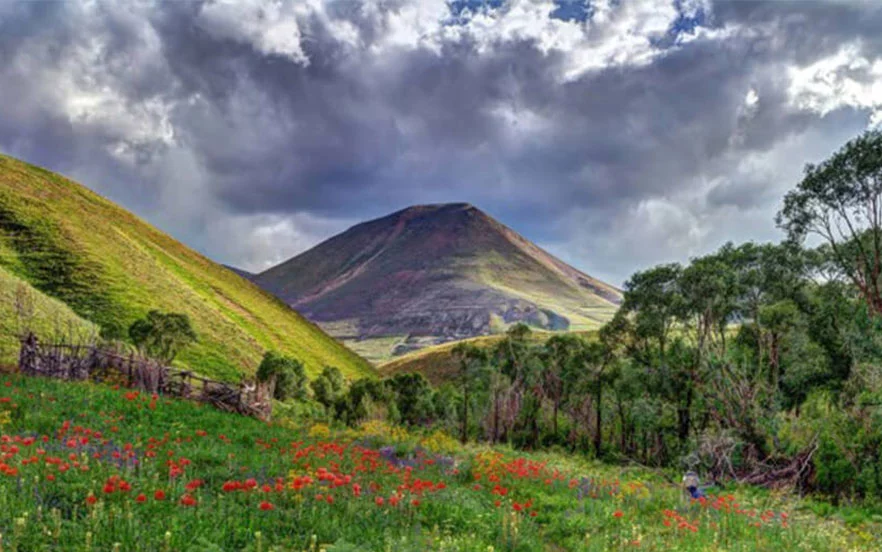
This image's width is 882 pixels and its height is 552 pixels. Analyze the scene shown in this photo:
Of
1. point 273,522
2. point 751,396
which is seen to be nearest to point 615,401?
point 751,396

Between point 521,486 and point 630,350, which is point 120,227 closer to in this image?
point 630,350

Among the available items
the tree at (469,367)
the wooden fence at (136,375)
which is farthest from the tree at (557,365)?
the wooden fence at (136,375)

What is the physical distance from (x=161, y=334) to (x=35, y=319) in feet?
30.4

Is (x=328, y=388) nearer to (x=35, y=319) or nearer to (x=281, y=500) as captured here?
(x=35, y=319)

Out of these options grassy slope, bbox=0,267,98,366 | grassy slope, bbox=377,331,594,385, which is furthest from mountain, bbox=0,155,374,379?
grassy slope, bbox=377,331,594,385

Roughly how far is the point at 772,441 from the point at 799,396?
Result: 921cm

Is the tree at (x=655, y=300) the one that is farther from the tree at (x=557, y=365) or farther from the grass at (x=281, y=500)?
the grass at (x=281, y=500)

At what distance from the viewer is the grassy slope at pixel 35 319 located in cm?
4025

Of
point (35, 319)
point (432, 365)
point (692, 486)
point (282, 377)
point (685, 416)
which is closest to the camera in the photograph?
point (692, 486)

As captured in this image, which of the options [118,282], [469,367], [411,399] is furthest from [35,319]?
[469,367]

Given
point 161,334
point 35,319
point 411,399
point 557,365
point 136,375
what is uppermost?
point 35,319

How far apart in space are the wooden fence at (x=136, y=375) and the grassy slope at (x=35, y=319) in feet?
39.1

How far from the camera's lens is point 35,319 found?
46125 millimetres

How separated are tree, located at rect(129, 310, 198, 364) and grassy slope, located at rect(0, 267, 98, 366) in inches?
137
